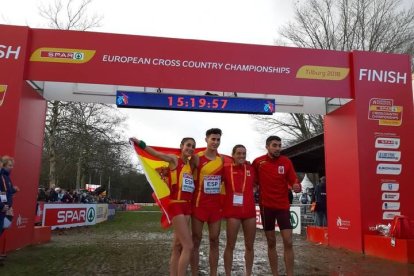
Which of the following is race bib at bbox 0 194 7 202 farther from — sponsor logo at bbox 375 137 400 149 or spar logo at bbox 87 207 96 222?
spar logo at bbox 87 207 96 222

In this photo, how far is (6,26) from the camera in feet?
31.2

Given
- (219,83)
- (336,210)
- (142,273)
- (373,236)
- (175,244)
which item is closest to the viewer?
(175,244)

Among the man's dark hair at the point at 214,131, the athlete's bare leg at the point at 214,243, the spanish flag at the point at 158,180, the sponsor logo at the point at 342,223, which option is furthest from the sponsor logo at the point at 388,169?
the spanish flag at the point at 158,180

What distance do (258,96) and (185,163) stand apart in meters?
5.98

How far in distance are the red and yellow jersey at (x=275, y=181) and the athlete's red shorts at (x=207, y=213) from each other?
0.82 meters

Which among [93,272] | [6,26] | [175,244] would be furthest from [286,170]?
[6,26]

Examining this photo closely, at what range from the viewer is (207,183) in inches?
225

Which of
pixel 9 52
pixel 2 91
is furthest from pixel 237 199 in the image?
pixel 9 52

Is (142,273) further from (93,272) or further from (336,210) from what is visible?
(336,210)

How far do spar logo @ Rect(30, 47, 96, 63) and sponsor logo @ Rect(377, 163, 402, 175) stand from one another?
726 centimetres

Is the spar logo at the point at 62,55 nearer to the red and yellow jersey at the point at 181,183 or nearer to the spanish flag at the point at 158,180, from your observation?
the spanish flag at the point at 158,180

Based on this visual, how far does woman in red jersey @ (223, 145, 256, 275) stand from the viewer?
5.88m

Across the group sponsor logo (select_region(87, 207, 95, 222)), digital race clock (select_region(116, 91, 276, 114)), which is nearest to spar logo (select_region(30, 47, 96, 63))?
digital race clock (select_region(116, 91, 276, 114))

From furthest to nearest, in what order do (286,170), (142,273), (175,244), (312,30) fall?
(312,30), (142,273), (286,170), (175,244)
